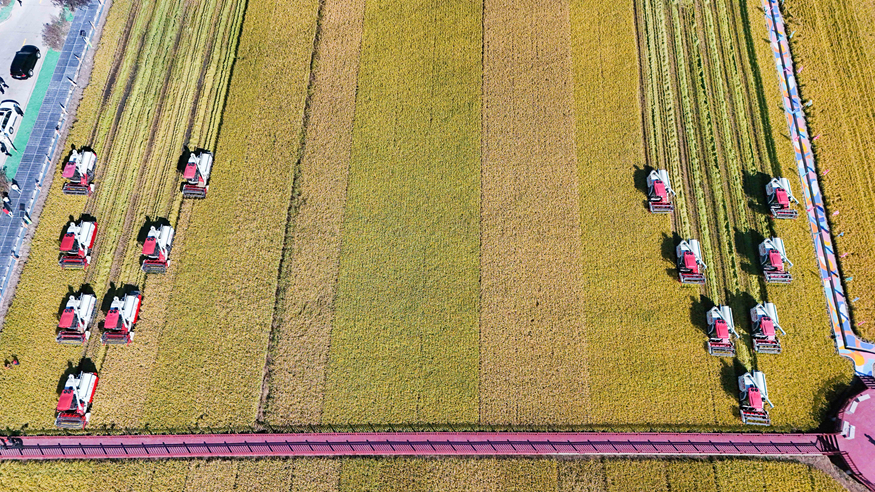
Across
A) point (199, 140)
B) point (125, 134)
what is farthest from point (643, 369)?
point (125, 134)

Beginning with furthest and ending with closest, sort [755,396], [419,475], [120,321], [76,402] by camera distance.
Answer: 1. [120,321]
2. [755,396]
3. [419,475]
4. [76,402]

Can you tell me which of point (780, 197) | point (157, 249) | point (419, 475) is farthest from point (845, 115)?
point (157, 249)

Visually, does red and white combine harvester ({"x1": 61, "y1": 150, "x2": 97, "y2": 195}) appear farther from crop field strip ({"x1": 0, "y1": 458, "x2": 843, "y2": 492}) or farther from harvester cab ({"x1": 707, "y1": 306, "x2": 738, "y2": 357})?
harvester cab ({"x1": 707, "y1": 306, "x2": 738, "y2": 357})

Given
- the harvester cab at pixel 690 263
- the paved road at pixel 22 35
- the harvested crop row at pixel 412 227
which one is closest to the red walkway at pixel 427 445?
the harvested crop row at pixel 412 227

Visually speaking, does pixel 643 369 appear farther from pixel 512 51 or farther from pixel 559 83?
pixel 512 51

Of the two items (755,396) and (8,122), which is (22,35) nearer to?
(8,122)

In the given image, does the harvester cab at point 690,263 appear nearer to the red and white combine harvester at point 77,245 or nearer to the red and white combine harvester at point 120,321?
the red and white combine harvester at point 120,321
